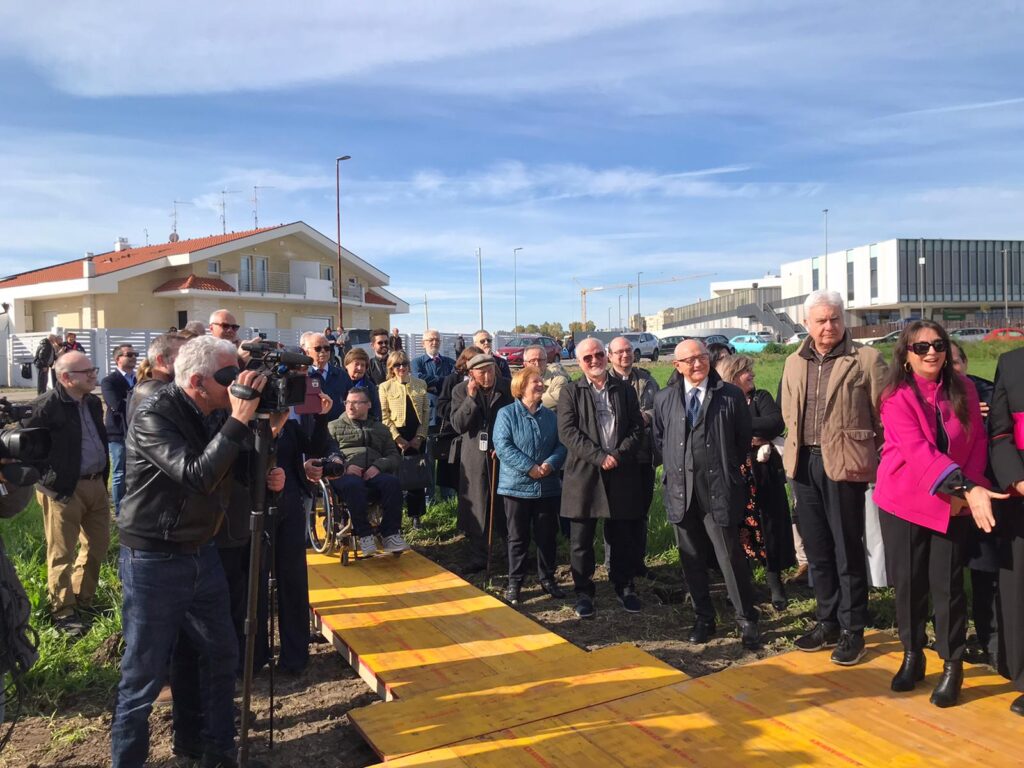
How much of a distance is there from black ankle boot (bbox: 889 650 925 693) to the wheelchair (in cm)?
388

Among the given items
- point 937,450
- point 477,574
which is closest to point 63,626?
point 477,574

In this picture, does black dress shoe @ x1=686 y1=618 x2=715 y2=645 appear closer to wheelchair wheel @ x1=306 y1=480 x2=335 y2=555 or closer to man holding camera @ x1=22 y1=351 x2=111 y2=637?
wheelchair wheel @ x1=306 y1=480 x2=335 y2=555

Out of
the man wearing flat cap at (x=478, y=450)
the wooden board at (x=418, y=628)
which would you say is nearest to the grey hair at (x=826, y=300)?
the wooden board at (x=418, y=628)

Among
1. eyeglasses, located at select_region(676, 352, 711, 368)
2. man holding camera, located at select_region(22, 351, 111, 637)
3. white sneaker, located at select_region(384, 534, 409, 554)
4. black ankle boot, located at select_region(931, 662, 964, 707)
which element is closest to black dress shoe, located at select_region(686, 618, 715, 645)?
black ankle boot, located at select_region(931, 662, 964, 707)

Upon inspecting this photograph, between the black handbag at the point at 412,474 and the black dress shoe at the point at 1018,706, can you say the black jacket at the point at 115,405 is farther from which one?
the black dress shoe at the point at 1018,706

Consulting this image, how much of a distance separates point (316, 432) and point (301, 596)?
978mm

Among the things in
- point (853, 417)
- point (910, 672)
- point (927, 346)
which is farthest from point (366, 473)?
point (927, 346)

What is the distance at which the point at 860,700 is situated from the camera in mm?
3752

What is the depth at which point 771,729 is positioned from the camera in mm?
3484

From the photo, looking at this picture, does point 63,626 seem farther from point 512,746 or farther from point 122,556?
point 512,746

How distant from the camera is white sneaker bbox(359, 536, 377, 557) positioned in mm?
6188

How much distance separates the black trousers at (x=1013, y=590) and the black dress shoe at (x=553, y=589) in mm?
2982

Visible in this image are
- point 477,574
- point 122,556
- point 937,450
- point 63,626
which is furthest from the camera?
point 477,574

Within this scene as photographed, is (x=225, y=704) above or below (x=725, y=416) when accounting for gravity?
below
